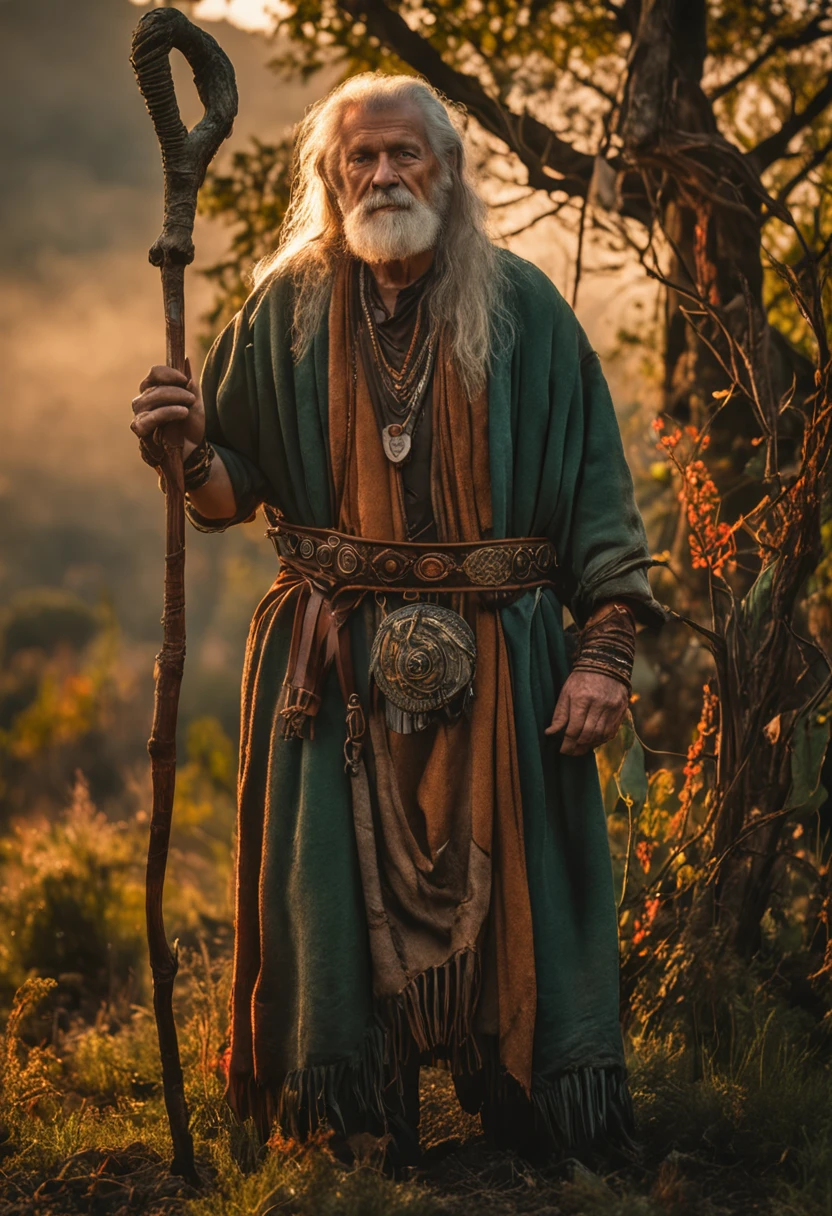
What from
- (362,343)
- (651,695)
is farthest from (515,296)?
(651,695)

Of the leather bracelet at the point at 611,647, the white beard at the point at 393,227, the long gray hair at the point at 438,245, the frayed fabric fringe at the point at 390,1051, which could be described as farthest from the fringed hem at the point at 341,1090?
the white beard at the point at 393,227

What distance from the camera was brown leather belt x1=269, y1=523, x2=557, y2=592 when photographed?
2.74 m

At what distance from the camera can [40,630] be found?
17250 millimetres

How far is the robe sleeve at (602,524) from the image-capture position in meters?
2.74

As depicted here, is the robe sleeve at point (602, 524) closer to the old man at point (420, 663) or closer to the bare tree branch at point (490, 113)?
the old man at point (420, 663)

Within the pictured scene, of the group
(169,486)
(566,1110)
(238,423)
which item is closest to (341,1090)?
(566,1110)

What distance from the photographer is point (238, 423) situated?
2.92 metres

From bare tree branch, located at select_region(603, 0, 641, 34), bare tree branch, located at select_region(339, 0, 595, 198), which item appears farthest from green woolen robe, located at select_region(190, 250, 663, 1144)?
bare tree branch, located at select_region(603, 0, 641, 34)

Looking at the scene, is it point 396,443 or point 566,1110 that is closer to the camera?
point 566,1110

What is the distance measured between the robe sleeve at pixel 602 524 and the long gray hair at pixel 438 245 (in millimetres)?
261

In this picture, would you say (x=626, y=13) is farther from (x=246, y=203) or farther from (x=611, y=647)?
(x=611, y=647)

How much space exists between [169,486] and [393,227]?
0.73 metres

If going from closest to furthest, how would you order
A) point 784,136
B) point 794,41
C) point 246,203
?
point 784,136, point 794,41, point 246,203

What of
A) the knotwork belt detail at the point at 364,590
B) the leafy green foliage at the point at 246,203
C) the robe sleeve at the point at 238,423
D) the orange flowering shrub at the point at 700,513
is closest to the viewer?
the knotwork belt detail at the point at 364,590
